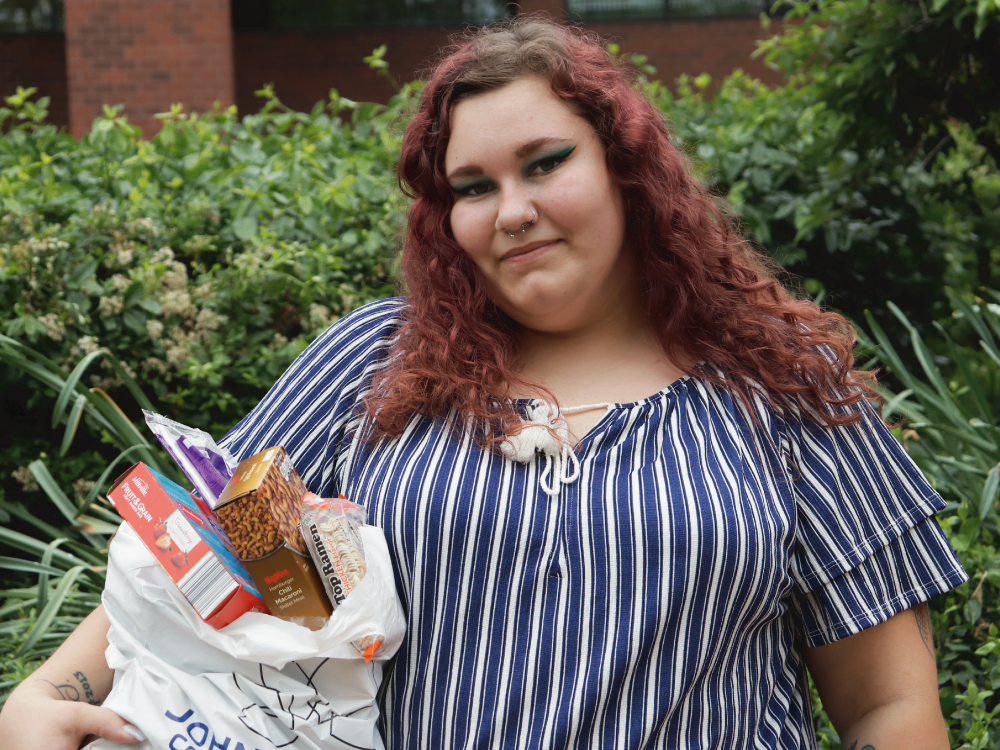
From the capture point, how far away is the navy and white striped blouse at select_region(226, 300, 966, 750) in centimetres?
149

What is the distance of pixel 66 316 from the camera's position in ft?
9.00

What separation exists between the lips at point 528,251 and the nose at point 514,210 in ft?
0.12

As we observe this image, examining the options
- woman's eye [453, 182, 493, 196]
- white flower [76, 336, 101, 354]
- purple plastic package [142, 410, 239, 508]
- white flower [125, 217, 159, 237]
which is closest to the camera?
purple plastic package [142, 410, 239, 508]

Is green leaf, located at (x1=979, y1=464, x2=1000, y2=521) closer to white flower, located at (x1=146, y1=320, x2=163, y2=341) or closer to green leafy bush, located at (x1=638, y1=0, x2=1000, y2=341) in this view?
green leafy bush, located at (x1=638, y1=0, x2=1000, y2=341)

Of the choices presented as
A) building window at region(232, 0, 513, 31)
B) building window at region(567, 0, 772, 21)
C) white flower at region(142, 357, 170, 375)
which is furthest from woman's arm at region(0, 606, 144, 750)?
building window at region(567, 0, 772, 21)

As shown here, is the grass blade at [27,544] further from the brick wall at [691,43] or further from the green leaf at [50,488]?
the brick wall at [691,43]

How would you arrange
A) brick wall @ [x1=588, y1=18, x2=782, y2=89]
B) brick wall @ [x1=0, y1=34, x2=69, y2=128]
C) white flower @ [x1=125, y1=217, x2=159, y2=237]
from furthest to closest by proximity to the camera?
brick wall @ [x1=588, y1=18, x2=782, y2=89], brick wall @ [x1=0, y1=34, x2=69, y2=128], white flower @ [x1=125, y1=217, x2=159, y2=237]

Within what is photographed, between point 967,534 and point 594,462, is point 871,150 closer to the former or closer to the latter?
point 967,534

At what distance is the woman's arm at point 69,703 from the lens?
4.54 ft

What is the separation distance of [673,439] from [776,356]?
0.27m

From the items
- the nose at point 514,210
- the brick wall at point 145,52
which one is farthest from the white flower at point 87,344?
the brick wall at point 145,52

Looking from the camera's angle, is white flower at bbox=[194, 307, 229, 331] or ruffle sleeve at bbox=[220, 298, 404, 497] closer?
ruffle sleeve at bbox=[220, 298, 404, 497]

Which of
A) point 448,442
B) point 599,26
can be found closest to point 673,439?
point 448,442

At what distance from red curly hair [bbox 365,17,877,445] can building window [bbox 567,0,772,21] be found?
8.53m
